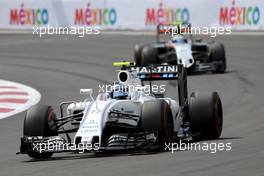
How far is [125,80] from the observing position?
13062 millimetres

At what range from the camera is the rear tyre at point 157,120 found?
39.2ft

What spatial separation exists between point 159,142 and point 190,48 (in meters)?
12.6

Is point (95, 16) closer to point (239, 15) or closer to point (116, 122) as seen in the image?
point (239, 15)

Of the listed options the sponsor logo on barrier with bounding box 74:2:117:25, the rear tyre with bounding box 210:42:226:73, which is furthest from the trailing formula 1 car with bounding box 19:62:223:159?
the sponsor logo on barrier with bounding box 74:2:117:25

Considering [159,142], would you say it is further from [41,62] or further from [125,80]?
[41,62]

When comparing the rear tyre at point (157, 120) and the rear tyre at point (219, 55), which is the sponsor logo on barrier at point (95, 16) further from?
the rear tyre at point (157, 120)

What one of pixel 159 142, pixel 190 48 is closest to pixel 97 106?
pixel 159 142

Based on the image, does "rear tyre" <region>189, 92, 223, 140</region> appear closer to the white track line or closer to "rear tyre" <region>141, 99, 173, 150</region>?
"rear tyre" <region>141, 99, 173, 150</region>

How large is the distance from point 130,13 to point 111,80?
44.5 feet

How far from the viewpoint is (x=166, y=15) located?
119 ft

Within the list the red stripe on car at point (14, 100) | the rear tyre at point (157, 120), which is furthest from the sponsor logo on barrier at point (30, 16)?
the rear tyre at point (157, 120)

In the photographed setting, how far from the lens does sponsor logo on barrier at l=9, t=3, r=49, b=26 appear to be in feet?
127

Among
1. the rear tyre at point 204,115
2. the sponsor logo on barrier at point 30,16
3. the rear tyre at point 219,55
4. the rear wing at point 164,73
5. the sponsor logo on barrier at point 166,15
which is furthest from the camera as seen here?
the sponsor logo on barrier at point 30,16

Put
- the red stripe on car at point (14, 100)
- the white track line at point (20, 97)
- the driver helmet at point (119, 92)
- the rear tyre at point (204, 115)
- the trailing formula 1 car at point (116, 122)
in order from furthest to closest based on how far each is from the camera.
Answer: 1. the red stripe on car at point (14, 100)
2. the white track line at point (20, 97)
3. the rear tyre at point (204, 115)
4. the driver helmet at point (119, 92)
5. the trailing formula 1 car at point (116, 122)
